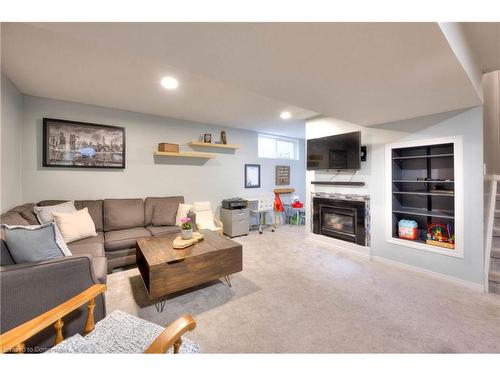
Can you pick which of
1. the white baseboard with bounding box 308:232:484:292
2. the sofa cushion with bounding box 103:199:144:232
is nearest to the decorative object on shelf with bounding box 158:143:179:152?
the sofa cushion with bounding box 103:199:144:232

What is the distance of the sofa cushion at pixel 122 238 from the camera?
107 inches

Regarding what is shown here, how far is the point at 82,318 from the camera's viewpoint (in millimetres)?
1435

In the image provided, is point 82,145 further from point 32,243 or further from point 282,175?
point 282,175

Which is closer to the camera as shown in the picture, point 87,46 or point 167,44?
point 167,44

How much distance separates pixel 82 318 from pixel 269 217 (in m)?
4.57

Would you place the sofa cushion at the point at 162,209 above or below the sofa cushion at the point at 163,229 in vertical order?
above

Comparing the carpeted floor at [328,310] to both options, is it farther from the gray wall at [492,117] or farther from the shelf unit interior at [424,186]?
the gray wall at [492,117]

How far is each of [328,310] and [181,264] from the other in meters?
1.48

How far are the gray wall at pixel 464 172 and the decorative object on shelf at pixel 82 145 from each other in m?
3.88

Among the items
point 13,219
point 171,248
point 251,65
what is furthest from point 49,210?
point 251,65

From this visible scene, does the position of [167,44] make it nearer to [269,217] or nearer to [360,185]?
[360,185]

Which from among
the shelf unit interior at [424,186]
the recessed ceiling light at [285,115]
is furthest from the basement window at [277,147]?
the shelf unit interior at [424,186]
